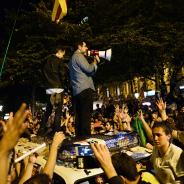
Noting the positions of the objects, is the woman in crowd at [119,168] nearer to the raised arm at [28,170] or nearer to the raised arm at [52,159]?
the raised arm at [52,159]

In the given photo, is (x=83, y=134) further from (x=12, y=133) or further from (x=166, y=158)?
(x=12, y=133)

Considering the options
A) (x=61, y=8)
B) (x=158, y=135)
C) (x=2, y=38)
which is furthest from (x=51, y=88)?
(x=2, y=38)

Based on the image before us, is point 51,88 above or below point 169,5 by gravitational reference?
below

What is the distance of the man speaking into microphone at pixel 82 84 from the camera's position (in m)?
7.14

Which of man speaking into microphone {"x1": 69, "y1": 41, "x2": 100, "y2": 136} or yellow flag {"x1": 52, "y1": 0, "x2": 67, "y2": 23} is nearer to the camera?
man speaking into microphone {"x1": 69, "y1": 41, "x2": 100, "y2": 136}

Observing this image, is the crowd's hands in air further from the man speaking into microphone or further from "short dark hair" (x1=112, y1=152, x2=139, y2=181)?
the man speaking into microphone

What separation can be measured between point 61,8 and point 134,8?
19648 mm

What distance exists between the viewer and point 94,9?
27.3 m

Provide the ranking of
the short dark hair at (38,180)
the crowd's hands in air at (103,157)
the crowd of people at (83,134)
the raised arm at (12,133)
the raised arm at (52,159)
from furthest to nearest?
the raised arm at (52,159) < the short dark hair at (38,180) < the crowd's hands in air at (103,157) < the crowd of people at (83,134) < the raised arm at (12,133)

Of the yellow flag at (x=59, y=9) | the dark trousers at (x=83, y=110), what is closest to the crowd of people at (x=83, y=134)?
the dark trousers at (x=83, y=110)

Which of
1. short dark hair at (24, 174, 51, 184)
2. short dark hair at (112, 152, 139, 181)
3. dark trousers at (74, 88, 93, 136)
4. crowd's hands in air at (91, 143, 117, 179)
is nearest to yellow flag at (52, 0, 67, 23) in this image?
dark trousers at (74, 88, 93, 136)

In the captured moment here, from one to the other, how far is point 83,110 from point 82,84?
41 centimetres

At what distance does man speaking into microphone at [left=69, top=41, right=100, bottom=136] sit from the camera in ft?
23.4

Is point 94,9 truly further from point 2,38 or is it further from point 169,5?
point 2,38
